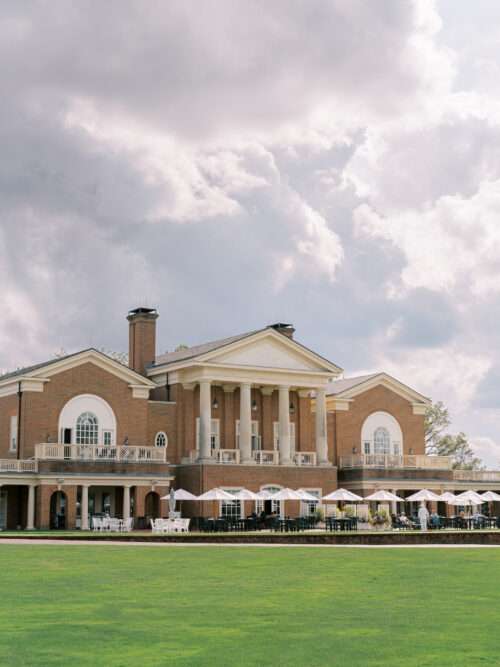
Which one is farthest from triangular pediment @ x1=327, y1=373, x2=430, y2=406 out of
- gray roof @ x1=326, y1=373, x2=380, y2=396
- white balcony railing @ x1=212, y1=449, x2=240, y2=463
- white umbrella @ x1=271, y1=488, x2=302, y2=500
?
white umbrella @ x1=271, y1=488, x2=302, y2=500

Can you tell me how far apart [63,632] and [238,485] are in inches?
1809

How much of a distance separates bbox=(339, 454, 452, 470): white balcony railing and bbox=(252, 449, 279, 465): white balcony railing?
5.78m

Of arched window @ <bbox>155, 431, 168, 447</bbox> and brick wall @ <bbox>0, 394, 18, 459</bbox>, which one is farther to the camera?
arched window @ <bbox>155, 431, 168, 447</bbox>

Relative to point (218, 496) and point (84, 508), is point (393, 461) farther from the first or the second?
point (84, 508)

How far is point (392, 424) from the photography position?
6681cm

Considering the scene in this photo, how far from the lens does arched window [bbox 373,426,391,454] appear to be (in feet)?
217

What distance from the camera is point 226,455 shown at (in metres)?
58.2

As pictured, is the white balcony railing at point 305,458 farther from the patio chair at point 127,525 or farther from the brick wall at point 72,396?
the patio chair at point 127,525

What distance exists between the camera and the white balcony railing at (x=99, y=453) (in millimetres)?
51969

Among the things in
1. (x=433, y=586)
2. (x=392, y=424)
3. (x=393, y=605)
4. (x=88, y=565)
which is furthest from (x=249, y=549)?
(x=392, y=424)

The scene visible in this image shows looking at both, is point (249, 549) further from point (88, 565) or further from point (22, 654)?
point (22, 654)

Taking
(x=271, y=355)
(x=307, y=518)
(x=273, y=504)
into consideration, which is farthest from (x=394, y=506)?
(x=307, y=518)

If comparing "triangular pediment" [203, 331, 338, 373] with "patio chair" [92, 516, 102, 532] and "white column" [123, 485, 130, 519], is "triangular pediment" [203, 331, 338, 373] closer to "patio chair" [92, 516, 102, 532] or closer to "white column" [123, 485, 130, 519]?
"white column" [123, 485, 130, 519]

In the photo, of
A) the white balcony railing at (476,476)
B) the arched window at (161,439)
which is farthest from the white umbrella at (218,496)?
the white balcony railing at (476,476)
